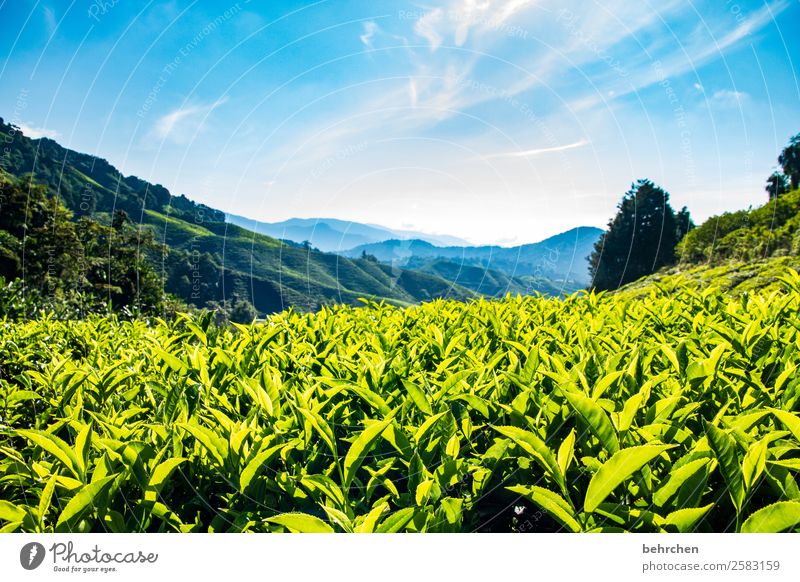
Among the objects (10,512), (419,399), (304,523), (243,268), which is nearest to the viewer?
(304,523)

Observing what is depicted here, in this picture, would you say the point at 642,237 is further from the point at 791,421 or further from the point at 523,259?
the point at 791,421

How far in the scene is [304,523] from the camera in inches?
50.5

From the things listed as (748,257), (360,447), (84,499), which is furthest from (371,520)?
(748,257)

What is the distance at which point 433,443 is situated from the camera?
1.64 meters

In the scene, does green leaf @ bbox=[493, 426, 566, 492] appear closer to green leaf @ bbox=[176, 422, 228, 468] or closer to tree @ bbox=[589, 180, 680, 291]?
green leaf @ bbox=[176, 422, 228, 468]

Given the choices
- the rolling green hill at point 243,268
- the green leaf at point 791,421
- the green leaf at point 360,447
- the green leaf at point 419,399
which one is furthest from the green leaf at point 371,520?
the rolling green hill at point 243,268

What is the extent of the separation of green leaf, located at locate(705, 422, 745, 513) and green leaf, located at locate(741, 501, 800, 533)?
0.06m

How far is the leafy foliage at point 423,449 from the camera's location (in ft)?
4.61

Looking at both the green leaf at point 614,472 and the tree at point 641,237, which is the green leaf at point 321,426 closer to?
the green leaf at point 614,472

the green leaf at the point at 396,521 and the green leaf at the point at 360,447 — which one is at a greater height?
the green leaf at the point at 360,447

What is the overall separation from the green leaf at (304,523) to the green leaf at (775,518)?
43.9 inches
